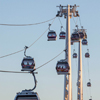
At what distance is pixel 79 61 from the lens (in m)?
93.1

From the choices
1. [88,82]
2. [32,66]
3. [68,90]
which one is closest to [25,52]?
[32,66]

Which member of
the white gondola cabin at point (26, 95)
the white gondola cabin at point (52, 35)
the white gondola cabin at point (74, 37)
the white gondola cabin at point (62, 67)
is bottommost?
the white gondola cabin at point (26, 95)

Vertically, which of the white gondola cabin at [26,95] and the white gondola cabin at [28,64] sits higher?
the white gondola cabin at [28,64]

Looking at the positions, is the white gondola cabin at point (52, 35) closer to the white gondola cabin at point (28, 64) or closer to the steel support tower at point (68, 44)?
the steel support tower at point (68, 44)

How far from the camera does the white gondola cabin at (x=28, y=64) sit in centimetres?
4012

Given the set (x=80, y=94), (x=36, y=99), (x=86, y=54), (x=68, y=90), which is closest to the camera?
(x=36, y=99)

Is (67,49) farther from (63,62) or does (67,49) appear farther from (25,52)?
(25,52)

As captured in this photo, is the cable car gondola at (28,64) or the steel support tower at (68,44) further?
the steel support tower at (68,44)

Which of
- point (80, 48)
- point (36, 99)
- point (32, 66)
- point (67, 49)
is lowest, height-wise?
point (36, 99)

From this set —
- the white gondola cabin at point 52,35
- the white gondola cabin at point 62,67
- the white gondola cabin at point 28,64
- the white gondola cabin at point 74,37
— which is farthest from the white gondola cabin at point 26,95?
the white gondola cabin at point 74,37

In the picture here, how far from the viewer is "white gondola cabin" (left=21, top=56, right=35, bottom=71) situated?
40125 millimetres

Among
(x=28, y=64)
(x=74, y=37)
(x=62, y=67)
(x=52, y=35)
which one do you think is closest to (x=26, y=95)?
(x=28, y=64)

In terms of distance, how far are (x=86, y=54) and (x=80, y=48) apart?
2.87 m

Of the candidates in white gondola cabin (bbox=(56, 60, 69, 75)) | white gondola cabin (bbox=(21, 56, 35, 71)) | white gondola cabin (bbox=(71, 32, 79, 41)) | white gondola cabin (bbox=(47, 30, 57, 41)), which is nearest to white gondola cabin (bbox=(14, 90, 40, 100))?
white gondola cabin (bbox=(21, 56, 35, 71))
